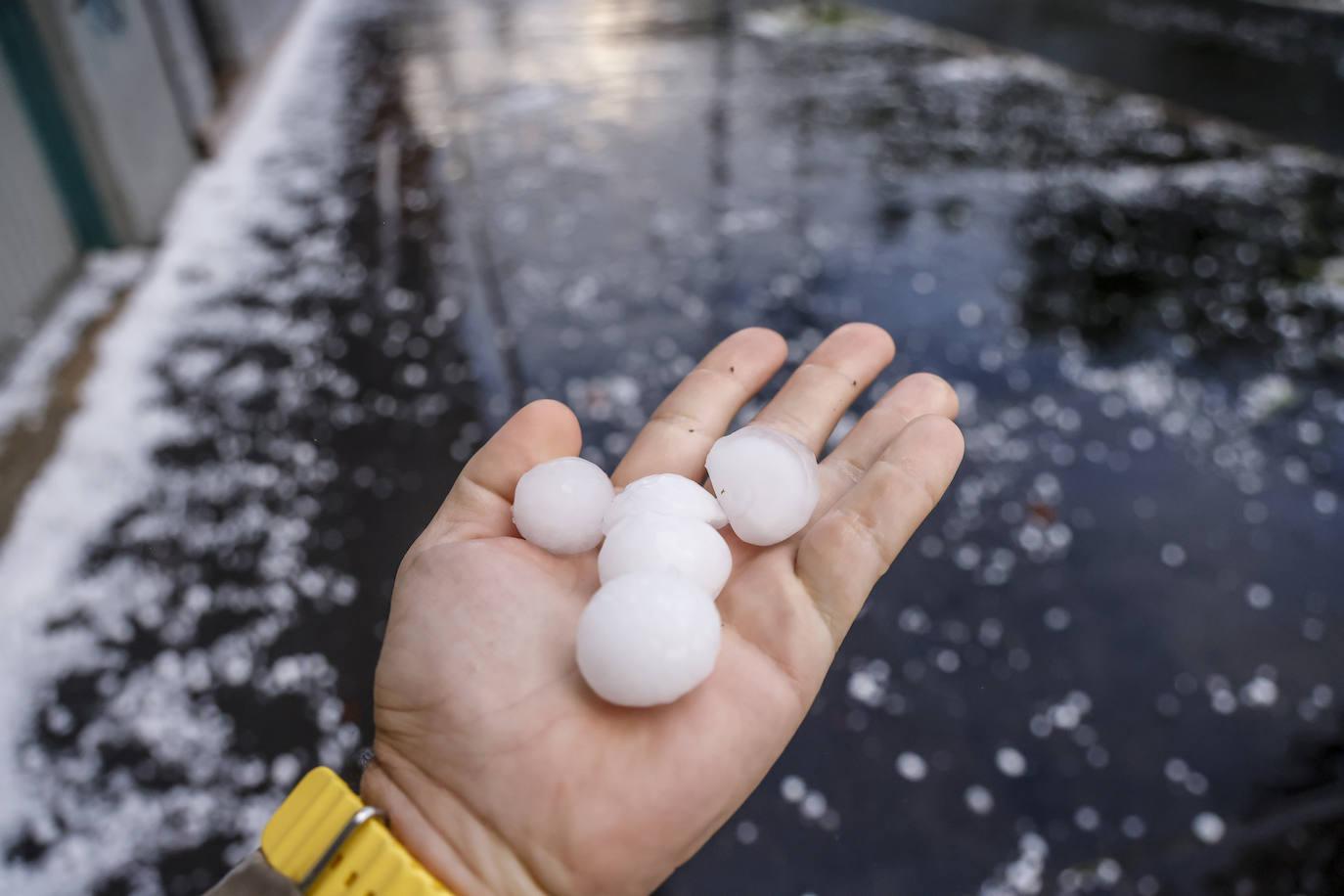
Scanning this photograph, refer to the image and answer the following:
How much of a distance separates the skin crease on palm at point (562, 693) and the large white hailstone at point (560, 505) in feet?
0.12

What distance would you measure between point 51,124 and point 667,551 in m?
3.98

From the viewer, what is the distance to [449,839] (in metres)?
1.20

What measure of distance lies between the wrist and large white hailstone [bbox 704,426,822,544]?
66 centimetres

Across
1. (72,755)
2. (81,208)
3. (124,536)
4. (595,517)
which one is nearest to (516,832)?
(595,517)

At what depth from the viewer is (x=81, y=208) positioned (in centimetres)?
402

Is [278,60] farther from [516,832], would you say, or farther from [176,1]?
[516,832]

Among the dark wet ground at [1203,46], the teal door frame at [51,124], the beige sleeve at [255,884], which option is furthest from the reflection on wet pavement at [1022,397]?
the teal door frame at [51,124]

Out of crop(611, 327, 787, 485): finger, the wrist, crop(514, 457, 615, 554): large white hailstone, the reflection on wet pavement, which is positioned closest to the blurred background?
the reflection on wet pavement

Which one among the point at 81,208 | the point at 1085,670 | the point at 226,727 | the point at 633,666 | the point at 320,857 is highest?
the point at 633,666

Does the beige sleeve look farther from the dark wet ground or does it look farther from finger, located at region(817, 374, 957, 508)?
the dark wet ground

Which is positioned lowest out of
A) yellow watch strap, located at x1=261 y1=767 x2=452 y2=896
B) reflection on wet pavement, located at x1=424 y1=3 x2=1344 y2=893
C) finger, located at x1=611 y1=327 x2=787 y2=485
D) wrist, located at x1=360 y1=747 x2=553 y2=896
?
reflection on wet pavement, located at x1=424 y1=3 x2=1344 y2=893

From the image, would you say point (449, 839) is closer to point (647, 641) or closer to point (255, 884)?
point (255, 884)

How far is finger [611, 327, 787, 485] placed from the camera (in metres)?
1.73

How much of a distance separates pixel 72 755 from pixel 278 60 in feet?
25.8
